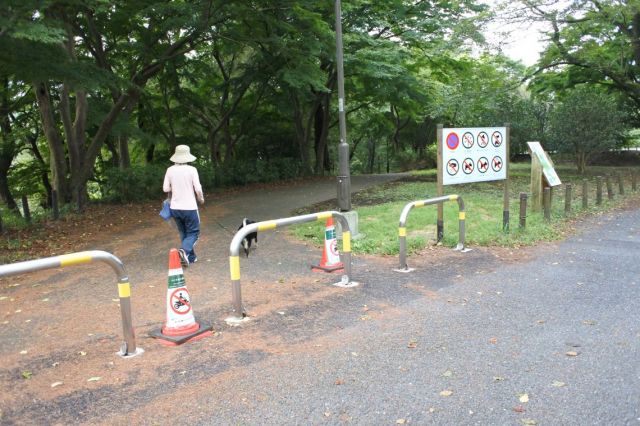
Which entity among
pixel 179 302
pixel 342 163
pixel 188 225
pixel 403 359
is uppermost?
pixel 342 163

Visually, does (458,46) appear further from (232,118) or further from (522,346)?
(522,346)

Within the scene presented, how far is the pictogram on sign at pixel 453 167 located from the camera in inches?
329

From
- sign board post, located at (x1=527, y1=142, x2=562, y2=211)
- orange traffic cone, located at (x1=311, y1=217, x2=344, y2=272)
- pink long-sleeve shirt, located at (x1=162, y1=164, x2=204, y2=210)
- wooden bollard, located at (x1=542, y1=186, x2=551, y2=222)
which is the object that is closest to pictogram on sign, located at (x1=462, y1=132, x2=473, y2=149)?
wooden bollard, located at (x1=542, y1=186, x2=551, y2=222)

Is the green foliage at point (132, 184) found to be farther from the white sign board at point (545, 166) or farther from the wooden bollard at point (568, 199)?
the wooden bollard at point (568, 199)

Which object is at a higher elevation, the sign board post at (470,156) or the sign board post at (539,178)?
the sign board post at (470,156)

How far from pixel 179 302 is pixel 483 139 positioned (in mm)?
6306

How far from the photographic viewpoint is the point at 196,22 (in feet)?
40.0

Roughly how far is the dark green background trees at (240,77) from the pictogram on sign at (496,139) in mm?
6289

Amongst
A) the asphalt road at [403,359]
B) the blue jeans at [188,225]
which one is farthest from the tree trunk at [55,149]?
the asphalt road at [403,359]

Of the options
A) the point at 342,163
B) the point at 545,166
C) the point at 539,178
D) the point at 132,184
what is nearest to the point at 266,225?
the point at 342,163

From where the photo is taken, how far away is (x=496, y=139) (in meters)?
9.09

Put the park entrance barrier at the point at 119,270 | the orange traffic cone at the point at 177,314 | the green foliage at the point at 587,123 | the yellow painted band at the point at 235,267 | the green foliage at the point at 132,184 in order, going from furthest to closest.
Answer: the green foliage at the point at 587,123 < the green foliage at the point at 132,184 < the yellow painted band at the point at 235,267 < the orange traffic cone at the point at 177,314 < the park entrance barrier at the point at 119,270

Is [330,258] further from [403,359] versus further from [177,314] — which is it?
[403,359]

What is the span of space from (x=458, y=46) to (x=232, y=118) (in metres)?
11.1
